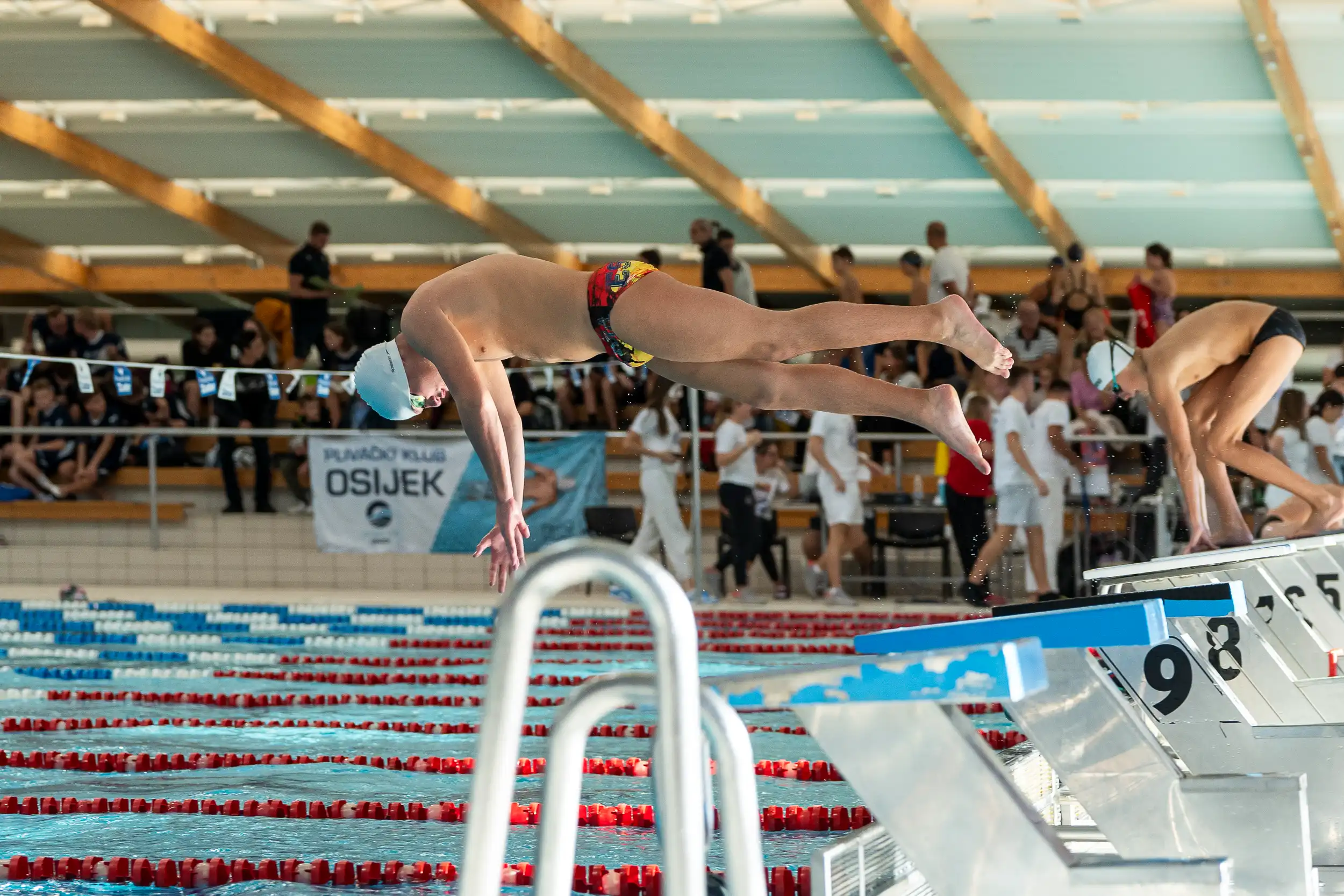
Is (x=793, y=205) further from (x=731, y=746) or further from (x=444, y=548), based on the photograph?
(x=731, y=746)

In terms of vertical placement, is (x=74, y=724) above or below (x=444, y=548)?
below

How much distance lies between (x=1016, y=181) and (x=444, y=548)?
633cm

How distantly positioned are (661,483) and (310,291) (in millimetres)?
4346

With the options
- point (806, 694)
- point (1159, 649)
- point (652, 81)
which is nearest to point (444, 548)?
point (652, 81)

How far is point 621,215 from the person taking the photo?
52.7ft

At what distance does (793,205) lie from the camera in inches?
616

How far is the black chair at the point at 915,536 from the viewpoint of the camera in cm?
1030

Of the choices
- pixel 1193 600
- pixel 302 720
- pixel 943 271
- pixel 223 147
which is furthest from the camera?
pixel 223 147

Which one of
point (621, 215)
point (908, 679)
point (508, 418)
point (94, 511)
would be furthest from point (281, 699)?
point (621, 215)

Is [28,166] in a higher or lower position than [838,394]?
higher

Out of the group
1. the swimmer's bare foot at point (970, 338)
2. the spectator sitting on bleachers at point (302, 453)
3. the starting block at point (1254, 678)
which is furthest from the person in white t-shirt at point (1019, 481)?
the spectator sitting on bleachers at point (302, 453)

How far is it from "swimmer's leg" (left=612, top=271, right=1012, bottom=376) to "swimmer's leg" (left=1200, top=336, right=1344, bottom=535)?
2.29 meters

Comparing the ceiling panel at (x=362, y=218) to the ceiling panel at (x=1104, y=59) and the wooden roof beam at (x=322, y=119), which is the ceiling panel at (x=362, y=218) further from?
the ceiling panel at (x=1104, y=59)

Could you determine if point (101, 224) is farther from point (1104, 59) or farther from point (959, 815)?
point (959, 815)
